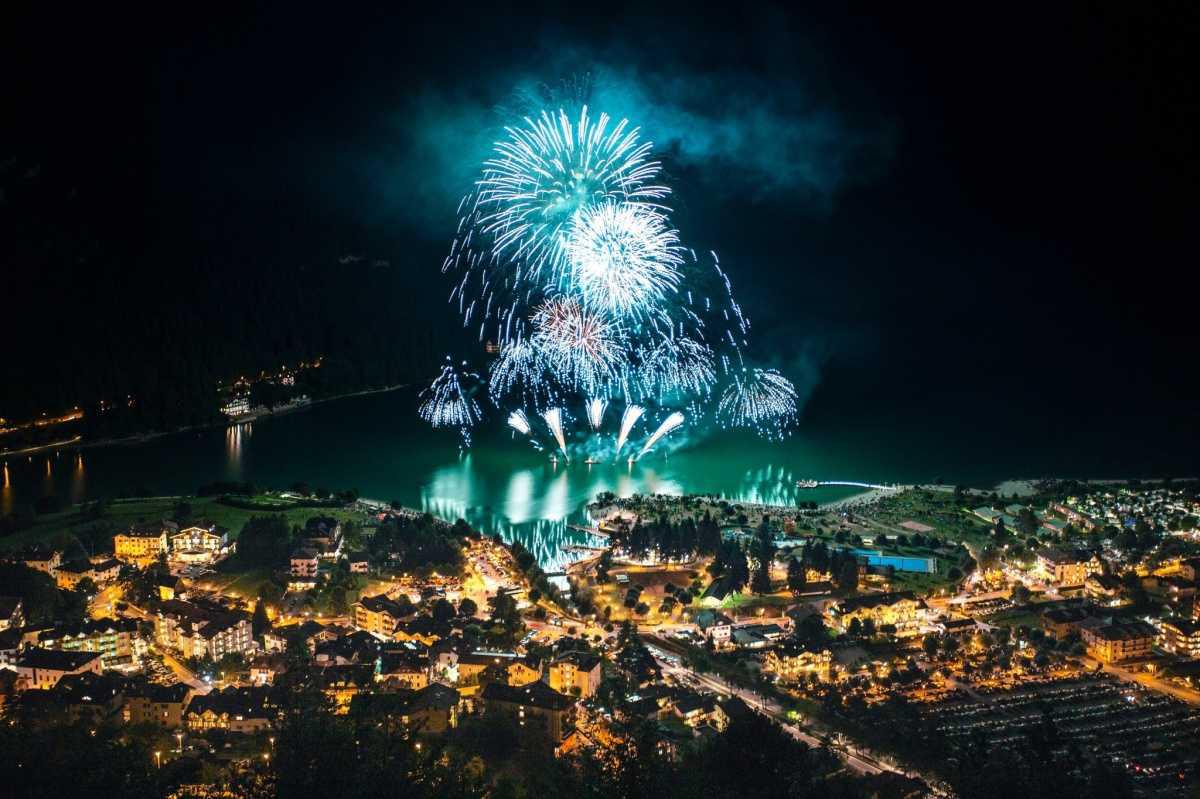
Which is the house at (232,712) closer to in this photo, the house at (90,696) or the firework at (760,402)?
the house at (90,696)

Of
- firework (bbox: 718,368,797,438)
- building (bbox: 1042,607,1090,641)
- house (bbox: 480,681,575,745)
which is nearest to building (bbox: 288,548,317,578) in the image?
house (bbox: 480,681,575,745)

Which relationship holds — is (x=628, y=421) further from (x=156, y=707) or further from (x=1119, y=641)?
(x=156, y=707)

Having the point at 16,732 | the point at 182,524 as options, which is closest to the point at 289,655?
the point at 16,732

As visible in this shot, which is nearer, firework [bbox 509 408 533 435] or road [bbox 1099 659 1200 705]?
road [bbox 1099 659 1200 705]

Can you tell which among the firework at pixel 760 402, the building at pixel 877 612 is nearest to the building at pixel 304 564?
the building at pixel 877 612

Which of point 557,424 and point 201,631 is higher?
point 557,424

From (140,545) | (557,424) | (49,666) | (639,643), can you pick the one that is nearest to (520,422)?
(557,424)

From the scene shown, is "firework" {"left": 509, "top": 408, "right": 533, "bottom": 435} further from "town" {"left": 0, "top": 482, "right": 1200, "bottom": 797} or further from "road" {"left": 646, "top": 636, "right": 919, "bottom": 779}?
"road" {"left": 646, "top": 636, "right": 919, "bottom": 779}
